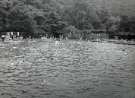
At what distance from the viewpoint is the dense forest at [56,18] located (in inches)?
3762

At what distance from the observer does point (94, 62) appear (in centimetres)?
3791

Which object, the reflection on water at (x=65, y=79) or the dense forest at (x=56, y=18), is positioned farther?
the dense forest at (x=56, y=18)

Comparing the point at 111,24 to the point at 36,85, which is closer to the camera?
the point at 36,85

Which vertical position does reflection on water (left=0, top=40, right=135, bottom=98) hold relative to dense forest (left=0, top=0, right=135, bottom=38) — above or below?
below

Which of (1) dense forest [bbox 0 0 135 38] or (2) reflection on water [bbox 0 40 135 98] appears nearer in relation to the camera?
(2) reflection on water [bbox 0 40 135 98]

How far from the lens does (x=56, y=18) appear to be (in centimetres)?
9919

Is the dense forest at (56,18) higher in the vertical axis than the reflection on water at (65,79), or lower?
higher

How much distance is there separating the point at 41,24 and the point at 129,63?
6365 centimetres

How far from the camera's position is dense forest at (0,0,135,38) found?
3762 inches

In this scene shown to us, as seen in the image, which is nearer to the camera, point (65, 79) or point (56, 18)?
point (65, 79)

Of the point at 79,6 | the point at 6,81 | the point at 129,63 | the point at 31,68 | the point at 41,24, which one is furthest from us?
the point at 79,6

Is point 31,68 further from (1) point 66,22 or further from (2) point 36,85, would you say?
(1) point 66,22

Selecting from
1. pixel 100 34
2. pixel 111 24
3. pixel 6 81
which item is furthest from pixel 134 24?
pixel 6 81

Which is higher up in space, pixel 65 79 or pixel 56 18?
pixel 56 18
